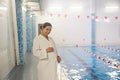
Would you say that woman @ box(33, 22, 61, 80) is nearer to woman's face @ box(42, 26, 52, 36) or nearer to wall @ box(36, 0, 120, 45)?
woman's face @ box(42, 26, 52, 36)

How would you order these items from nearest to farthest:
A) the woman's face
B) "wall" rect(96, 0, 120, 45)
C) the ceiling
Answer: the woman's face
the ceiling
"wall" rect(96, 0, 120, 45)

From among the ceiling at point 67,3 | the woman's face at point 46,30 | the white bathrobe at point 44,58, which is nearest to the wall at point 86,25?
the ceiling at point 67,3

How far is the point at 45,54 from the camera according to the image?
3500 millimetres

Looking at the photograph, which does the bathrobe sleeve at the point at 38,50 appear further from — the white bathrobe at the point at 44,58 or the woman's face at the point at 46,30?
the woman's face at the point at 46,30

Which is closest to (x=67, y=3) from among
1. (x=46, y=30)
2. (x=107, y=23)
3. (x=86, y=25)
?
(x=86, y=25)

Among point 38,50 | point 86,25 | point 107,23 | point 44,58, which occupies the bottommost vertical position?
point 44,58

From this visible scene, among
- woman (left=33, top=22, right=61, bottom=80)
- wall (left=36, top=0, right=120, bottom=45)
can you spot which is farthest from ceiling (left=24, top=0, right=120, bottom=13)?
woman (left=33, top=22, right=61, bottom=80)

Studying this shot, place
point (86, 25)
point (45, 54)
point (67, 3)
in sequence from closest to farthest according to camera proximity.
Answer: point (45, 54) < point (67, 3) < point (86, 25)

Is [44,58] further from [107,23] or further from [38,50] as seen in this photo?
[107,23]

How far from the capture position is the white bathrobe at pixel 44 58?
3.52 metres

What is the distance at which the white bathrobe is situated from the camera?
3516mm

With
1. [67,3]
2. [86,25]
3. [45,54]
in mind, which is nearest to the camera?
[45,54]

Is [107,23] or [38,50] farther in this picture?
[107,23]

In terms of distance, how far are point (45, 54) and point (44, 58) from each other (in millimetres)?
71
